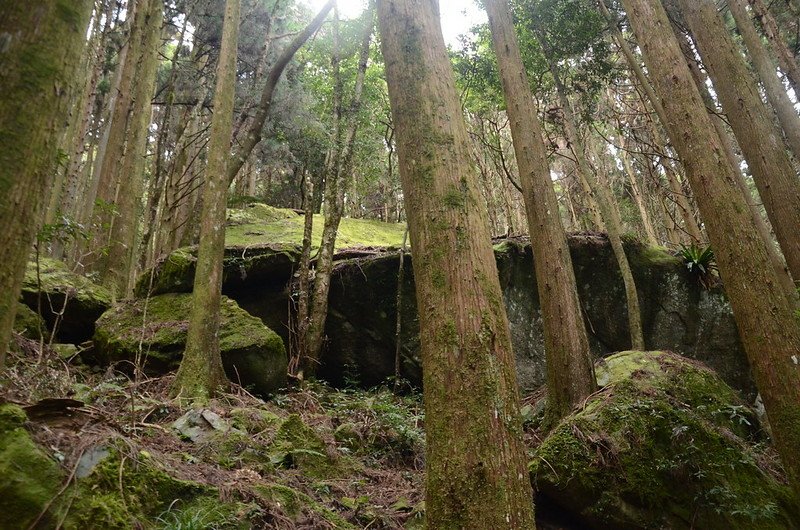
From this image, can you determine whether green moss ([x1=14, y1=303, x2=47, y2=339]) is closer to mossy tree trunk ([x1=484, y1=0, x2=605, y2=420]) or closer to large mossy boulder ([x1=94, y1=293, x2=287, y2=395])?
large mossy boulder ([x1=94, y1=293, x2=287, y2=395])

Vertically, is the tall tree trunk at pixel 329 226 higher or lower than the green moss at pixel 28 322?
higher

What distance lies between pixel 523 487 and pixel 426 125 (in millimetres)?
1833

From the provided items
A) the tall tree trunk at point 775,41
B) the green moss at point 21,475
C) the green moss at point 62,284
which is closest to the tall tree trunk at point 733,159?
the tall tree trunk at point 775,41

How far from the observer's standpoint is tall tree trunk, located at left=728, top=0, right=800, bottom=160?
7805 mm

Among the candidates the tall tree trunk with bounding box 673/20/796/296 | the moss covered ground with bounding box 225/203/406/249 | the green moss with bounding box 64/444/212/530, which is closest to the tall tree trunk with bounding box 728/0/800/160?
the tall tree trunk with bounding box 673/20/796/296

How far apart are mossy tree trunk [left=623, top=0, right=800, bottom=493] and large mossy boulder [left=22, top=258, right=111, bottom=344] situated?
7.83 metres

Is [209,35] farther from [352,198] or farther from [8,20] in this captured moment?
[8,20]

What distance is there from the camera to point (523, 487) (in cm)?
216

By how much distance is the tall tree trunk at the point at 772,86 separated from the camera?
25.6 feet

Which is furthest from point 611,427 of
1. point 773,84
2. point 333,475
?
point 773,84

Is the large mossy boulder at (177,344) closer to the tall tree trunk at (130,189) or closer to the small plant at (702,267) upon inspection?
the tall tree trunk at (130,189)

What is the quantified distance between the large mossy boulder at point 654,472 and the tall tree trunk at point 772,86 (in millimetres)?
5375

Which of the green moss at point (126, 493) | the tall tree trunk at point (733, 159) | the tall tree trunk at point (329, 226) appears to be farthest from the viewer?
the tall tree trunk at point (329, 226)

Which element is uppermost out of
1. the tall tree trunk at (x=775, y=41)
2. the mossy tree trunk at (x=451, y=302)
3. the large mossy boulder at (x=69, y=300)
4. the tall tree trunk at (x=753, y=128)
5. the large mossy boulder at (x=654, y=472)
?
the tall tree trunk at (x=775, y=41)
